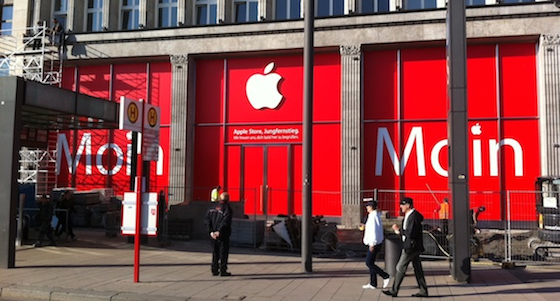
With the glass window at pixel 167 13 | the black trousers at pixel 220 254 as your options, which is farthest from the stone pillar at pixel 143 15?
the black trousers at pixel 220 254

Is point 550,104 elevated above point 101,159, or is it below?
above

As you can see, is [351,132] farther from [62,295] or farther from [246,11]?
→ [62,295]

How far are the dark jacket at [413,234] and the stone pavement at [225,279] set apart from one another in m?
0.84

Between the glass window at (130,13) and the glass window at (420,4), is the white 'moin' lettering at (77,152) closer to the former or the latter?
the glass window at (130,13)

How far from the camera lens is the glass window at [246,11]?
23453mm

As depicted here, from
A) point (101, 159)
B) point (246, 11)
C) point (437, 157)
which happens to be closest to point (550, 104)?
point (437, 157)

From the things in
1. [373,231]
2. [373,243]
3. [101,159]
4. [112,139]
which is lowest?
[373,243]

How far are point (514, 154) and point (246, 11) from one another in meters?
13.4

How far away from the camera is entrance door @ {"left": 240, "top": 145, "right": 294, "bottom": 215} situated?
71.8 ft

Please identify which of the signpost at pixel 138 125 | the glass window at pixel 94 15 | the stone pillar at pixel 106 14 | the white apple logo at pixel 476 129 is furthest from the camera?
the glass window at pixel 94 15

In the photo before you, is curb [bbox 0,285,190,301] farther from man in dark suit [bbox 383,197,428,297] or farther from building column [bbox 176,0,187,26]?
building column [bbox 176,0,187,26]

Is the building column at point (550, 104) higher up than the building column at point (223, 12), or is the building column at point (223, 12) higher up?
the building column at point (223, 12)

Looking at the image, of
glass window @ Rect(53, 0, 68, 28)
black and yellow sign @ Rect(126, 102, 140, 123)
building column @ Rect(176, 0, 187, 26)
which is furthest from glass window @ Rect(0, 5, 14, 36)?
black and yellow sign @ Rect(126, 102, 140, 123)

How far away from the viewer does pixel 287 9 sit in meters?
23.1
